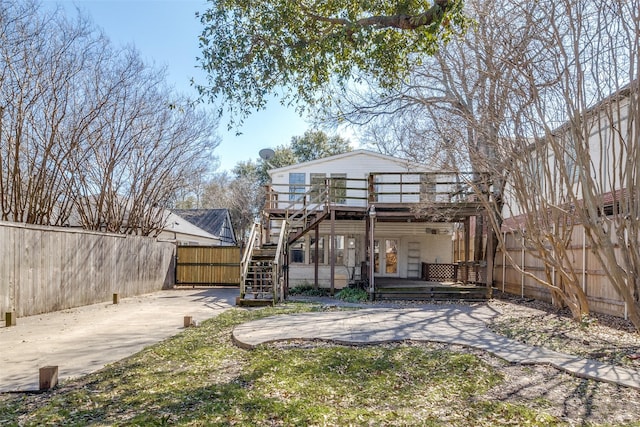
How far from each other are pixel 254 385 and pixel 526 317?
22.0 ft

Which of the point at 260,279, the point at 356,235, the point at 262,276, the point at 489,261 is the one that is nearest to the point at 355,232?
the point at 356,235

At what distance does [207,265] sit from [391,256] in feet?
24.5

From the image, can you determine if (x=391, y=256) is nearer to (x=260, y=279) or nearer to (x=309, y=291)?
(x=309, y=291)

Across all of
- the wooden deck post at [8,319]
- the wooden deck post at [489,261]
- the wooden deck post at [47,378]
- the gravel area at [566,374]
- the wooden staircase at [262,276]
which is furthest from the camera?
the wooden deck post at [489,261]

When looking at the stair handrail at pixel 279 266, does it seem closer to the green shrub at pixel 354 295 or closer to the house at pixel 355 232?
the house at pixel 355 232

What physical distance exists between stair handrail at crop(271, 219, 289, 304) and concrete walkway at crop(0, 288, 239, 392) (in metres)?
1.30

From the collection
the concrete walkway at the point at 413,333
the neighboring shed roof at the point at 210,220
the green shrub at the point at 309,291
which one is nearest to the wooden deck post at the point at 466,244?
the green shrub at the point at 309,291

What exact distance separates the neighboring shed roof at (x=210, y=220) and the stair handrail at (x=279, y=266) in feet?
51.5

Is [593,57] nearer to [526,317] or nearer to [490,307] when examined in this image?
[526,317]

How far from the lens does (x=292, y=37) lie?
19.7ft

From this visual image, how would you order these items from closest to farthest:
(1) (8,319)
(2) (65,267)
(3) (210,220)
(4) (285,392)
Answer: (4) (285,392) → (1) (8,319) → (2) (65,267) → (3) (210,220)

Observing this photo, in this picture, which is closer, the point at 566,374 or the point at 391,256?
the point at 566,374

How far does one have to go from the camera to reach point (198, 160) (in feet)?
53.6

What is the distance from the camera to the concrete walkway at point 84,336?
510 cm
